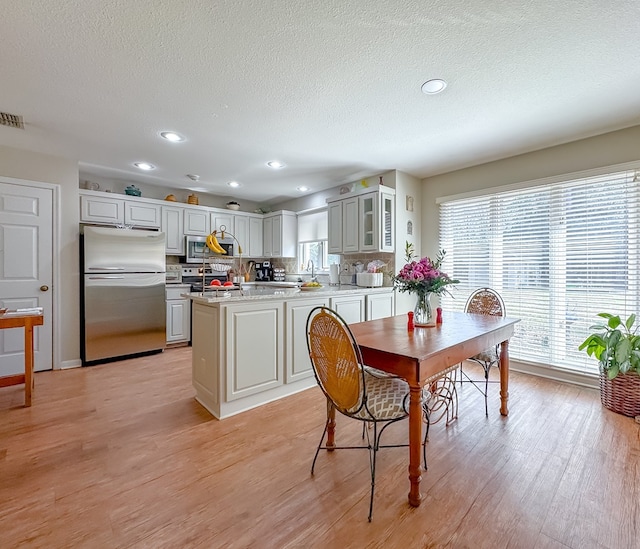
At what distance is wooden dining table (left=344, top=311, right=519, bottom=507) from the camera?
5.04ft

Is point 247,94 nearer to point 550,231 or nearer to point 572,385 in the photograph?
point 550,231

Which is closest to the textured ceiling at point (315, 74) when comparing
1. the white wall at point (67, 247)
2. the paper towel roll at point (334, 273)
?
the white wall at point (67, 247)

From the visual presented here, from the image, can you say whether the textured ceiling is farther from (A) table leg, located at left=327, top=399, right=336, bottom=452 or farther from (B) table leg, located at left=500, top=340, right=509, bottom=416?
(A) table leg, located at left=327, top=399, right=336, bottom=452

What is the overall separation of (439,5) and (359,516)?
254cm

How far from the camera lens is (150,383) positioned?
10.6ft

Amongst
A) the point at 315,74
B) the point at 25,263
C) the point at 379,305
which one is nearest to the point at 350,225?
the point at 379,305

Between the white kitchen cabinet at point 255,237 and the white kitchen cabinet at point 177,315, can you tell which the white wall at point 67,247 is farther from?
the white kitchen cabinet at point 255,237

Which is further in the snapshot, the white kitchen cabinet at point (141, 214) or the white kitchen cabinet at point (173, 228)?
the white kitchen cabinet at point (173, 228)

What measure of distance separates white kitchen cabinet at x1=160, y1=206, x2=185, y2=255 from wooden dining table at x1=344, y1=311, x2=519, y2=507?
3702mm

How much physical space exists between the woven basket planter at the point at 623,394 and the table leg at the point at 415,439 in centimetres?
212

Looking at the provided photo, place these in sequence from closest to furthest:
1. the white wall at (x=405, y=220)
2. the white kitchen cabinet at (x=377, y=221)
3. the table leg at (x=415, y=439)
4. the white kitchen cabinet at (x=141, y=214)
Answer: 1. the table leg at (x=415, y=439)
2. the white kitchen cabinet at (x=377, y=221)
3. the white wall at (x=405, y=220)
4. the white kitchen cabinet at (x=141, y=214)

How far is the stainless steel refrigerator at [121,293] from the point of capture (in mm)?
3781

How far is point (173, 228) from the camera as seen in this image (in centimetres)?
482

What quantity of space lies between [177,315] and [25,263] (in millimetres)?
1844
